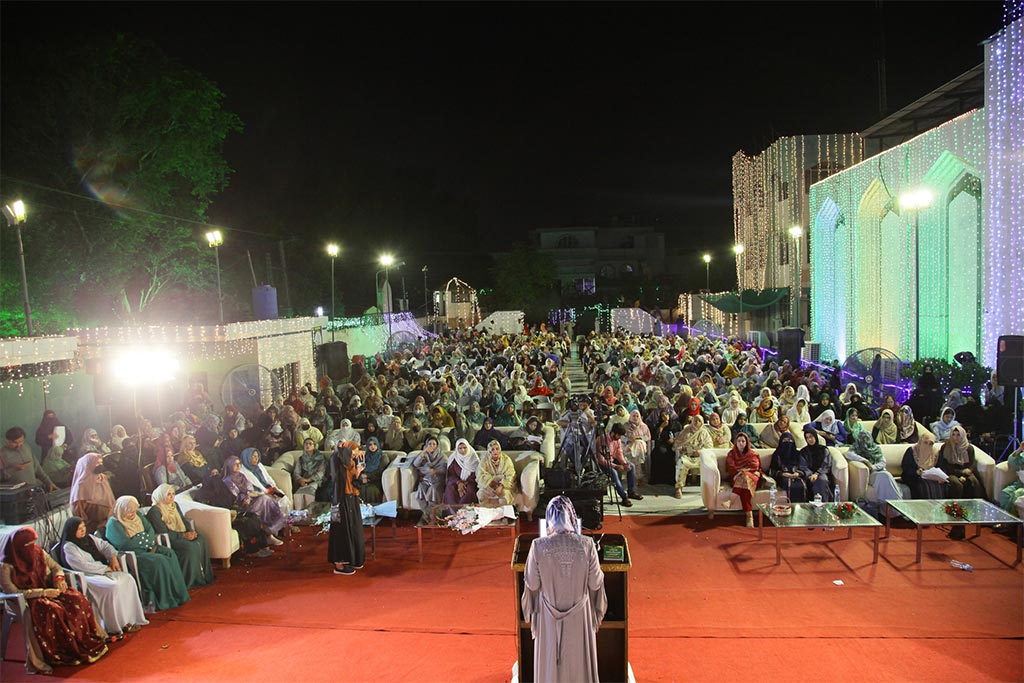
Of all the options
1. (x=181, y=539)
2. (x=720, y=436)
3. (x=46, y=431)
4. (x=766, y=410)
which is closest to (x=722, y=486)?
(x=720, y=436)

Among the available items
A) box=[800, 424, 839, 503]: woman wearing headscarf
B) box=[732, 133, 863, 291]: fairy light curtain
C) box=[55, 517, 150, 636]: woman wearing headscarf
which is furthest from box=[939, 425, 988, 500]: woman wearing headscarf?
box=[732, 133, 863, 291]: fairy light curtain

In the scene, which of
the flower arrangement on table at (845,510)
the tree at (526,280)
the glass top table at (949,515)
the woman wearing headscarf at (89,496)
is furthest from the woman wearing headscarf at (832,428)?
the tree at (526,280)

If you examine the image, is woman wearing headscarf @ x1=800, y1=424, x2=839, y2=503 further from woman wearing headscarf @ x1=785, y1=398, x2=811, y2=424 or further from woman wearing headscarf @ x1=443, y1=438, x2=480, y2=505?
woman wearing headscarf @ x1=443, y1=438, x2=480, y2=505

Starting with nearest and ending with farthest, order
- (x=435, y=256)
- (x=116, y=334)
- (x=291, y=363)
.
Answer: (x=116, y=334) → (x=291, y=363) → (x=435, y=256)

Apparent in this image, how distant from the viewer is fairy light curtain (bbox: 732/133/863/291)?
1055 inches

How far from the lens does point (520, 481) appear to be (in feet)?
26.2

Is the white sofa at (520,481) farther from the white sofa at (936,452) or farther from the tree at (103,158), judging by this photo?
the tree at (103,158)

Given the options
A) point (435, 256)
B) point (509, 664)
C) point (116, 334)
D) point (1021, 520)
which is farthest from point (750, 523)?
point (435, 256)

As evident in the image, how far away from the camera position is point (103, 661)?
512 centimetres

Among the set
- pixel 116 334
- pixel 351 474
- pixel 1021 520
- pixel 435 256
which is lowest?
pixel 1021 520

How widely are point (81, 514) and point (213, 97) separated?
1750cm

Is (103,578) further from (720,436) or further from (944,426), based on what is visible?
(944,426)

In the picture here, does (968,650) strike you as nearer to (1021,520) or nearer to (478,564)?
(1021,520)

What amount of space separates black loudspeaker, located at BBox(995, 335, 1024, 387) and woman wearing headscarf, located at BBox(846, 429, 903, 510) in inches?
87.9
